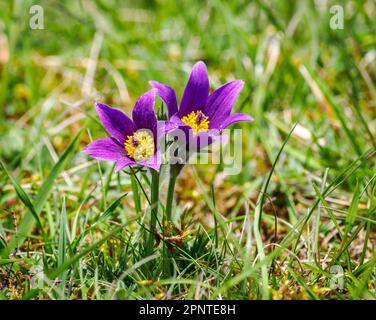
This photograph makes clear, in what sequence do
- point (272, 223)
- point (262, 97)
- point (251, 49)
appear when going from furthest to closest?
point (251, 49) < point (262, 97) < point (272, 223)

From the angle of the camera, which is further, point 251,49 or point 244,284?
point 251,49

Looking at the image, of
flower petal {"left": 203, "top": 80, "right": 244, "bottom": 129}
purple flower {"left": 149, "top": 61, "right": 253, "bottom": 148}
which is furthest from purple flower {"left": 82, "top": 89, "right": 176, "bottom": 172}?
flower petal {"left": 203, "top": 80, "right": 244, "bottom": 129}

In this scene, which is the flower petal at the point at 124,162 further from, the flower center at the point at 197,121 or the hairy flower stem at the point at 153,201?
the flower center at the point at 197,121

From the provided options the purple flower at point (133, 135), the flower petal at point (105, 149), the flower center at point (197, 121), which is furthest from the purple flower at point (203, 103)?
the flower petal at point (105, 149)

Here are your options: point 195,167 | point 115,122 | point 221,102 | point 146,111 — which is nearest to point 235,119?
point 221,102

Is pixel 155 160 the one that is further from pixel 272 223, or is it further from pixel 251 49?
pixel 251 49

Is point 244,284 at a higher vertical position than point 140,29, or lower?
lower

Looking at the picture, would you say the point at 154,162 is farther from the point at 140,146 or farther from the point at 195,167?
the point at 195,167
